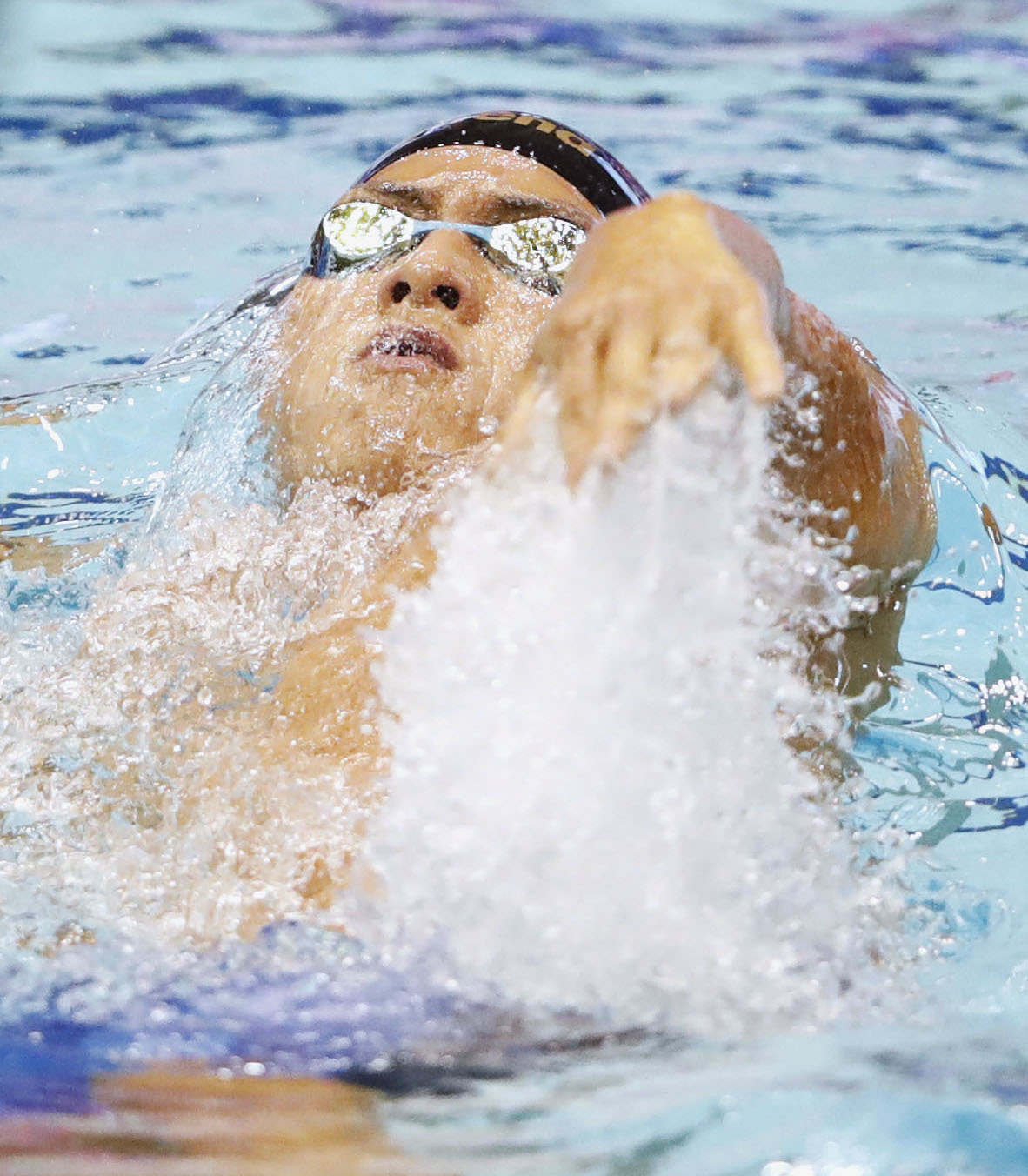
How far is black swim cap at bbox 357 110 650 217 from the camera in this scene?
6.27 feet

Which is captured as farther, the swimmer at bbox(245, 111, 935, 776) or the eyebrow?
the eyebrow

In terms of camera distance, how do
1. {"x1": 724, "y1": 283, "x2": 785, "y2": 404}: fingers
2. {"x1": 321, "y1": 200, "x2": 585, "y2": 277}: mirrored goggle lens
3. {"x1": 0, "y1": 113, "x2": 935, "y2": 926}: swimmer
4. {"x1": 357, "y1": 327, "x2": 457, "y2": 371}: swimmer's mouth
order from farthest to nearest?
{"x1": 321, "y1": 200, "x2": 585, "y2": 277}: mirrored goggle lens
{"x1": 357, "y1": 327, "x2": 457, "y2": 371}: swimmer's mouth
{"x1": 0, "y1": 113, "x2": 935, "y2": 926}: swimmer
{"x1": 724, "y1": 283, "x2": 785, "y2": 404}: fingers

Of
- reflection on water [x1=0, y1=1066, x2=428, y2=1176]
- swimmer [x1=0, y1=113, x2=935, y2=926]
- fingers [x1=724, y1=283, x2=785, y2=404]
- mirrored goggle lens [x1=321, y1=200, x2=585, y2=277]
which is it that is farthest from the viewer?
mirrored goggle lens [x1=321, y1=200, x2=585, y2=277]

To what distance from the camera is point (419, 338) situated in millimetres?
1682

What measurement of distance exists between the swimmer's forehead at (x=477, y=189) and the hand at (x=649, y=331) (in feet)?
2.34

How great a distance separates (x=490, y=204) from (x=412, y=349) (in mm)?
248

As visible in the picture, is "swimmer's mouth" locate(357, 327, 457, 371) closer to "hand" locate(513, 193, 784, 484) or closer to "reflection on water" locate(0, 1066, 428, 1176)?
"hand" locate(513, 193, 784, 484)

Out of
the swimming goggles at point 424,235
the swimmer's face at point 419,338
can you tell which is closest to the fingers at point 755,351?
the swimmer's face at point 419,338

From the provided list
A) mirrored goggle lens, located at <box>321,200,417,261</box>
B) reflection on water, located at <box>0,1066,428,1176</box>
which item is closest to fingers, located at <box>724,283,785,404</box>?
reflection on water, located at <box>0,1066,428,1176</box>

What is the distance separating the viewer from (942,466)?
2.28 m

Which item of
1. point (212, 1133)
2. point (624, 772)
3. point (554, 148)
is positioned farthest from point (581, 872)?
point (554, 148)

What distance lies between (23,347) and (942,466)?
2.19 meters

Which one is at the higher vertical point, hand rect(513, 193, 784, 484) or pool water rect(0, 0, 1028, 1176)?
hand rect(513, 193, 784, 484)

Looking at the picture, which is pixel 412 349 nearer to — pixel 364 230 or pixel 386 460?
pixel 386 460
